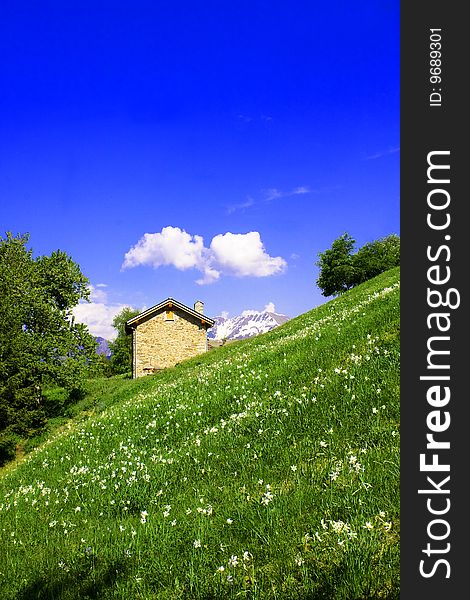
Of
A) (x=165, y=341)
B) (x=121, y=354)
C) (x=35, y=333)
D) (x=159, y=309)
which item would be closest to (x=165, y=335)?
(x=165, y=341)

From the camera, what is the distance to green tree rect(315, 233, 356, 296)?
86812 mm

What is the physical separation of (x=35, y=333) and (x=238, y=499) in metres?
35.4

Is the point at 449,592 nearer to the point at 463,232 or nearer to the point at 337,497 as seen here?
the point at 463,232

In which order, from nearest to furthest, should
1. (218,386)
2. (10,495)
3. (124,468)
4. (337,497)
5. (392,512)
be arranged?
(392,512) < (337,497) < (124,468) < (10,495) < (218,386)

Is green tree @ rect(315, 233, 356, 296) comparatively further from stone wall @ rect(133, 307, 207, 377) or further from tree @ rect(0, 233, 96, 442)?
tree @ rect(0, 233, 96, 442)

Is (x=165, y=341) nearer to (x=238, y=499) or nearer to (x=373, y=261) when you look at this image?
(x=238, y=499)

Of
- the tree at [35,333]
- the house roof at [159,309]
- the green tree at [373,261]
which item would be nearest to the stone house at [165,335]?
the house roof at [159,309]

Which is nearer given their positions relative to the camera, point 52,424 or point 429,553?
point 429,553

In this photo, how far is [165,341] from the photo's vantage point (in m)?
49.7

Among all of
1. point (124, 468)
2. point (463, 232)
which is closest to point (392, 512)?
point (463, 232)

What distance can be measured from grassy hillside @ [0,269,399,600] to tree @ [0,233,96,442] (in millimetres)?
21831

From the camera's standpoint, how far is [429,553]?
270cm

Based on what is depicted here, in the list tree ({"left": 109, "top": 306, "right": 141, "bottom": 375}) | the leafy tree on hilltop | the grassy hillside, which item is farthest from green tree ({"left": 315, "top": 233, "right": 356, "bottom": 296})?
the grassy hillside

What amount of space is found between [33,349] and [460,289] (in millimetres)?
37700
